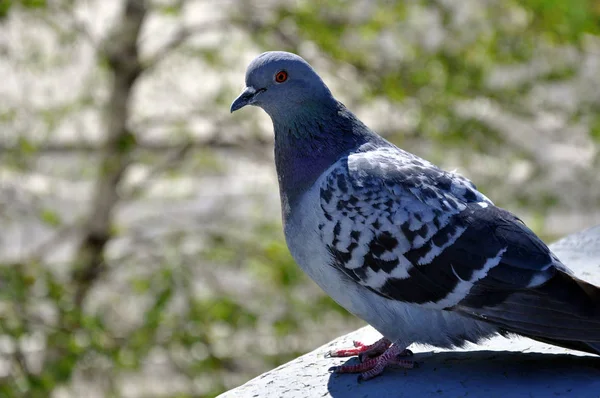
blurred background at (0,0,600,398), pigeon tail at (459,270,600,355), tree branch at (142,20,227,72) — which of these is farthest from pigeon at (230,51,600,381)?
tree branch at (142,20,227,72)

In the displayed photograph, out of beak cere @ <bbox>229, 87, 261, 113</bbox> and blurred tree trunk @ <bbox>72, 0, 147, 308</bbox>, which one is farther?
blurred tree trunk @ <bbox>72, 0, 147, 308</bbox>

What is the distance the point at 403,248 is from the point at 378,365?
1.22 ft

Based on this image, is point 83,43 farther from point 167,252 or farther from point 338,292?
point 338,292

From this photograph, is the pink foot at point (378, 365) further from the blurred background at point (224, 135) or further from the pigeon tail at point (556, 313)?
the blurred background at point (224, 135)

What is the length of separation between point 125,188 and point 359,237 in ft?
15.1

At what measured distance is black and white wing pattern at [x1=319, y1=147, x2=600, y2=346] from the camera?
2.42 meters

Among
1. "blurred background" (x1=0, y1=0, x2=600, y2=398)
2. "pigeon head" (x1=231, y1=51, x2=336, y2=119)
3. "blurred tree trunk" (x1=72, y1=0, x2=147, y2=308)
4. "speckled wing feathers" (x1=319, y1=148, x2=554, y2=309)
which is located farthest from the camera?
"blurred tree trunk" (x1=72, y1=0, x2=147, y2=308)

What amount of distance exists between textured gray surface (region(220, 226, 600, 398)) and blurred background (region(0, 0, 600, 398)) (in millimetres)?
2938

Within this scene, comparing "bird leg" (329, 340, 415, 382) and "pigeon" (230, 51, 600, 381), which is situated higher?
"pigeon" (230, 51, 600, 381)

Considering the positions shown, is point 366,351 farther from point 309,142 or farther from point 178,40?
point 178,40

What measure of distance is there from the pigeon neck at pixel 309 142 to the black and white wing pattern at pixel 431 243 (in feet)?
0.35

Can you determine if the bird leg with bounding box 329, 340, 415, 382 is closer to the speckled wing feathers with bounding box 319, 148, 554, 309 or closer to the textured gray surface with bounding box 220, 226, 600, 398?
the textured gray surface with bounding box 220, 226, 600, 398

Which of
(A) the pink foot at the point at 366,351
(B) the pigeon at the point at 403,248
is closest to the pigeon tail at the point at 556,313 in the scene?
(B) the pigeon at the point at 403,248

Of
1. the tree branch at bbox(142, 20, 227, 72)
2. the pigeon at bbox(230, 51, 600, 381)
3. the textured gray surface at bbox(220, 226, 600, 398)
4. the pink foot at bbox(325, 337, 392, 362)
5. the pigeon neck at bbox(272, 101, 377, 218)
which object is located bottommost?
the textured gray surface at bbox(220, 226, 600, 398)
